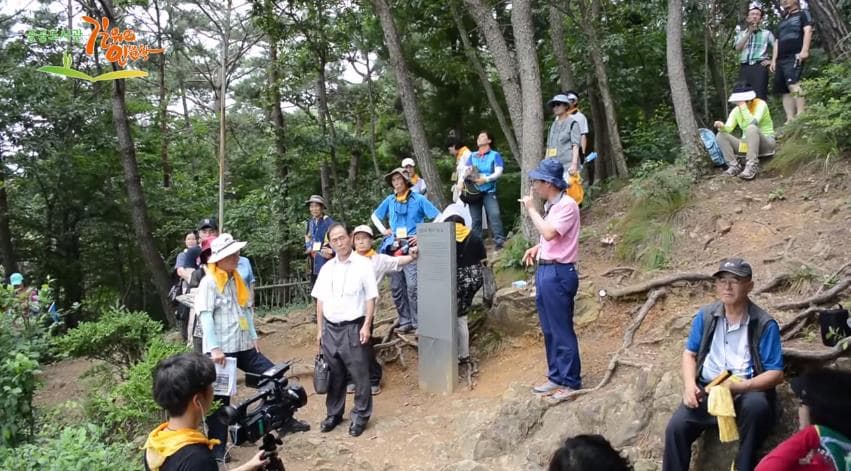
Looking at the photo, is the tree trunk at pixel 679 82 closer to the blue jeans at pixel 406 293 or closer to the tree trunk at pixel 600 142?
the tree trunk at pixel 600 142

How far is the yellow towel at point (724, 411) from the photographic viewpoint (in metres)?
3.20

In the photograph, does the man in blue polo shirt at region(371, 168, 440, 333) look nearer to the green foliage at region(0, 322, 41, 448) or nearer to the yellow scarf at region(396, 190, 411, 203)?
the yellow scarf at region(396, 190, 411, 203)

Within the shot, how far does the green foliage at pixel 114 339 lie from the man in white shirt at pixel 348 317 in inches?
93.8

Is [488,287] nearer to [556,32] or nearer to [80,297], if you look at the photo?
[556,32]

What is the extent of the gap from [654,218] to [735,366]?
417cm

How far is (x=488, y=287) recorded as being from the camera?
23.6 feet

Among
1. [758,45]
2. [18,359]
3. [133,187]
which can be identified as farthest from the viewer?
[133,187]

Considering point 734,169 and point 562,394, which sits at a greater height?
point 734,169

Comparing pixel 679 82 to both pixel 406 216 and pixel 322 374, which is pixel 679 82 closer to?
pixel 406 216

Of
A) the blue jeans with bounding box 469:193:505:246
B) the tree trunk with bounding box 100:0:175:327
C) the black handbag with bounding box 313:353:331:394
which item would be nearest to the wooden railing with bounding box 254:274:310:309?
the tree trunk with bounding box 100:0:175:327

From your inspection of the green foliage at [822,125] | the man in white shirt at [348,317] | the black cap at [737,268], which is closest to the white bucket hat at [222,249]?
the man in white shirt at [348,317]

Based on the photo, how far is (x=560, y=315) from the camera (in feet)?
15.3

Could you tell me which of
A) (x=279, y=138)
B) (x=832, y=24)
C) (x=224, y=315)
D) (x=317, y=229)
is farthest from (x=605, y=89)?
(x=279, y=138)

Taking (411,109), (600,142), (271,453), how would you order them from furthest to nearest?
(600,142)
(411,109)
(271,453)
